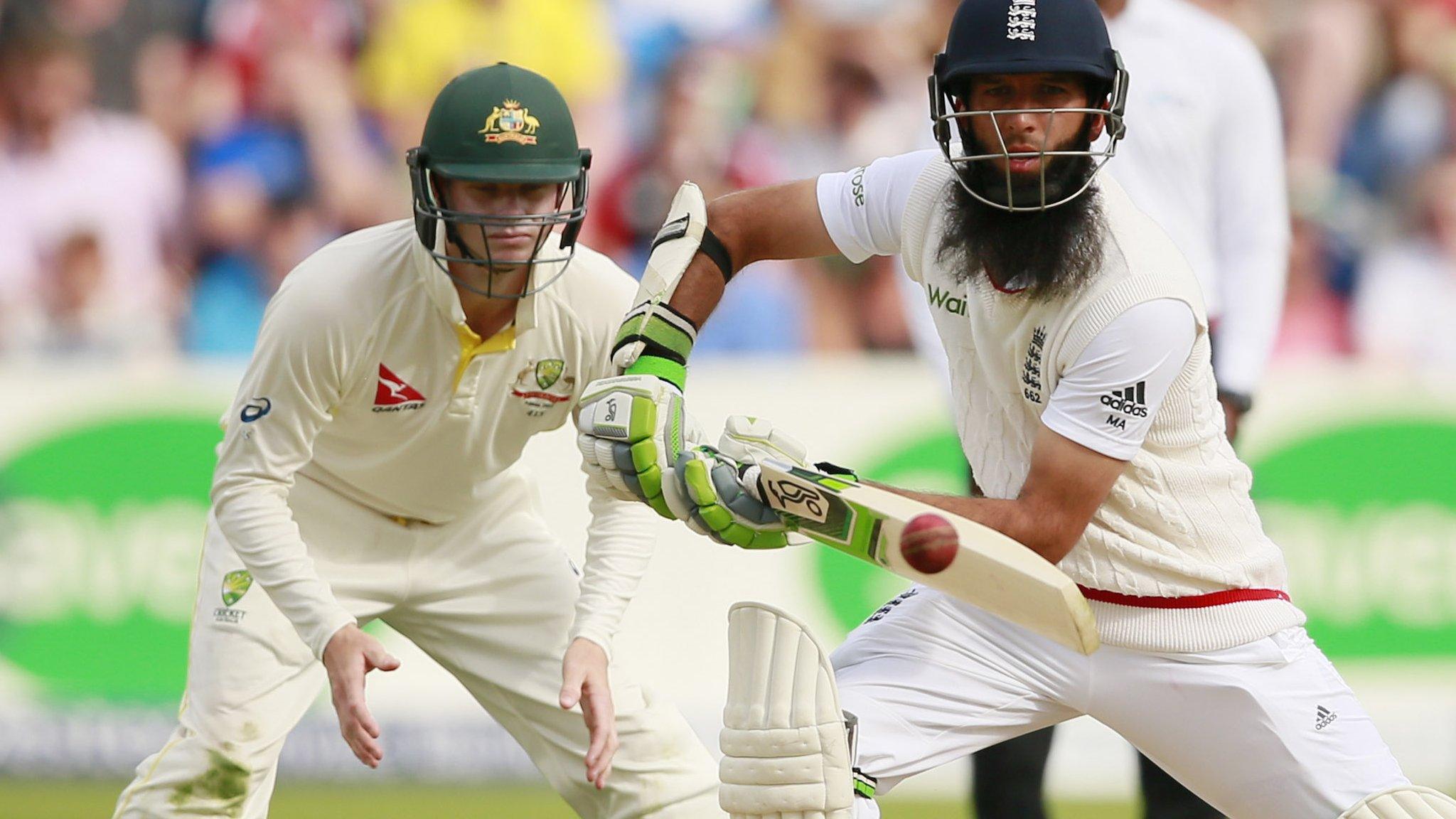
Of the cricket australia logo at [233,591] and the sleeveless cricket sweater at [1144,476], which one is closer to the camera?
the sleeveless cricket sweater at [1144,476]

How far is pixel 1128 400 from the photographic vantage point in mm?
2695

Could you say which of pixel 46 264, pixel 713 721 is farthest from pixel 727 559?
pixel 46 264

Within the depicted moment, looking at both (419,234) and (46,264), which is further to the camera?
(46,264)

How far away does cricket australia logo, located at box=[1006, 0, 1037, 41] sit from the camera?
2.73 m

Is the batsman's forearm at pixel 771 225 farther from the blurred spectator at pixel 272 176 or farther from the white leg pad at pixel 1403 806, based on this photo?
the blurred spectator at pixel 272 176

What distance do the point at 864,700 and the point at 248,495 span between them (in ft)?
4.06

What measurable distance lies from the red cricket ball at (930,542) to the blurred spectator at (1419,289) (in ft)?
13.8

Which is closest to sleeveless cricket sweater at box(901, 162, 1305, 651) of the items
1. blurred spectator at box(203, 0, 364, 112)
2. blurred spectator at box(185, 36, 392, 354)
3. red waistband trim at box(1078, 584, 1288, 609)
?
red waistband trim at box(1078, 584, 1288, 609)

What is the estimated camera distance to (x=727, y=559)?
5836mm

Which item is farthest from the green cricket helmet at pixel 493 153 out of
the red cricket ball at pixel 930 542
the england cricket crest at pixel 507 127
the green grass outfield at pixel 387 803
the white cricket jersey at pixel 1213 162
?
the green grass outfield at pixel 387 803

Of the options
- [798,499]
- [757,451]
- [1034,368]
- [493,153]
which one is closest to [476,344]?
[493,153]

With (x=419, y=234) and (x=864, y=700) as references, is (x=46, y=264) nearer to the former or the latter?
(x=419, y=234)

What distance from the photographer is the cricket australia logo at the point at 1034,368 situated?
280 cm

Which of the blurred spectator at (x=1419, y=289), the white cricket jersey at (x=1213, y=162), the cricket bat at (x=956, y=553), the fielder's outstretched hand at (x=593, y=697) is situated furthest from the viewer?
the blurred spectator at (x=1419, y=289)
